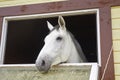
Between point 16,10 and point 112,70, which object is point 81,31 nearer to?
point 16,10

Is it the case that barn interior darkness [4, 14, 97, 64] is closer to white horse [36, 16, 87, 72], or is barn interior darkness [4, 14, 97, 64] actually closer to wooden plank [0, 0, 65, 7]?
wooden plank [0, 0, 65, 7]

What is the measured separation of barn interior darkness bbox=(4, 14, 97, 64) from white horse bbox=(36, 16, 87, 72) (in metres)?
1.10

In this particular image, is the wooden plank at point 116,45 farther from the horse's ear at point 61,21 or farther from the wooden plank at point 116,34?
the horse's ear at point 61,21

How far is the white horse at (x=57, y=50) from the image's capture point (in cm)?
284

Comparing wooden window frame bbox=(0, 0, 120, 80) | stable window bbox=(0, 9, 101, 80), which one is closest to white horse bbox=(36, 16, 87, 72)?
wooden window frame bbox=(0, 0, 120, 80)

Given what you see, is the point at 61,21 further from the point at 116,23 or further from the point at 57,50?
the point at 116,23

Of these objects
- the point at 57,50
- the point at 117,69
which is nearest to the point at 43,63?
the point at 57,50

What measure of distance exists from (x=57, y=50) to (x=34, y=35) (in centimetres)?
207

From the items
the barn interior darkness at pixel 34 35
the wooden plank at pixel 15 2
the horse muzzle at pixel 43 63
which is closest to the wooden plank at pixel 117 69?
the horse muzzle at pixel 43 63

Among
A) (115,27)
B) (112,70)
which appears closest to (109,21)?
(115,27)

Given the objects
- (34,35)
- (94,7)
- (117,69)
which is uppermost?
(94,7)

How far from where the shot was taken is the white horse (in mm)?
2838

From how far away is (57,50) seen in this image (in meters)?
3.04

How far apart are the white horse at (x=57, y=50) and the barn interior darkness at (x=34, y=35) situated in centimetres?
110
